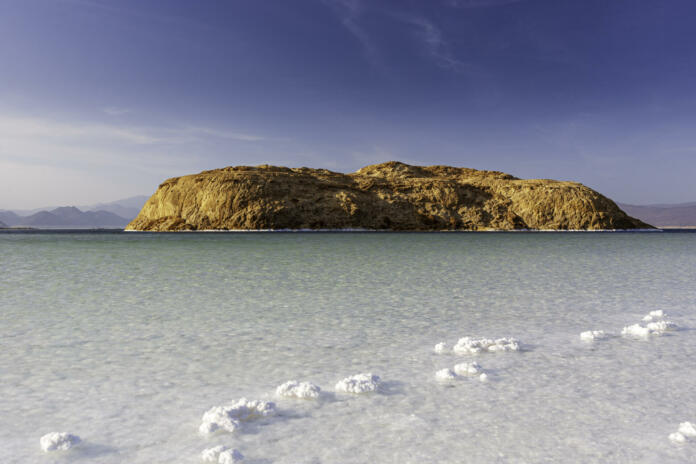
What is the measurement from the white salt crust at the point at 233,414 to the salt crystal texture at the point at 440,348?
2603mm

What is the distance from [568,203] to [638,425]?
111 m

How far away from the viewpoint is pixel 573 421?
152 inches

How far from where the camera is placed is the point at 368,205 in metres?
101

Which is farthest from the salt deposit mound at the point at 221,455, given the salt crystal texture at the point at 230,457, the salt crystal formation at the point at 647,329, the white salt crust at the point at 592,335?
the salt crystal formation at the point at 647,329

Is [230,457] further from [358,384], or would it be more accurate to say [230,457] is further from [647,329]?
[647,329]

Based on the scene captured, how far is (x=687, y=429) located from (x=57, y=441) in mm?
4706

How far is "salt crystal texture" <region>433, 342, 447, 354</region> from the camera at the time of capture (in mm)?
5983

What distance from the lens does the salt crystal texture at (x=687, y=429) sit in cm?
359

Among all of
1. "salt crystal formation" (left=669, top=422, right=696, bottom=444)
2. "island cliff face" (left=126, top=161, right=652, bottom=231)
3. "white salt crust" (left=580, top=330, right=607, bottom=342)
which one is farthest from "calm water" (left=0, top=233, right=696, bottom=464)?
"island cliff face" (left=126, top=161, right=652, bottom=231)

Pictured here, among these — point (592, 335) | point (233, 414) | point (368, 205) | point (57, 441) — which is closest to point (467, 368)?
point (233, 414)

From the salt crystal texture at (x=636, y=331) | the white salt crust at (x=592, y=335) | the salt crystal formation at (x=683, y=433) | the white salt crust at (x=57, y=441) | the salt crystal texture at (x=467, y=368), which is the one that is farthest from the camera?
the salt crystal texture at (x=636, y=331)

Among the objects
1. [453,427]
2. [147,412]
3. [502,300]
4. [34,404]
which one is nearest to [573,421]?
[453,427]

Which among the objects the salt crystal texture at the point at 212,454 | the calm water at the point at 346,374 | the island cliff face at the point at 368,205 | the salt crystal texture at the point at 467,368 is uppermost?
the island cliff face at the point at 368,205

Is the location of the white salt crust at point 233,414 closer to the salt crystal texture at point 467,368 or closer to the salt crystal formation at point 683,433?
the salt crystal texture at point 467,368
